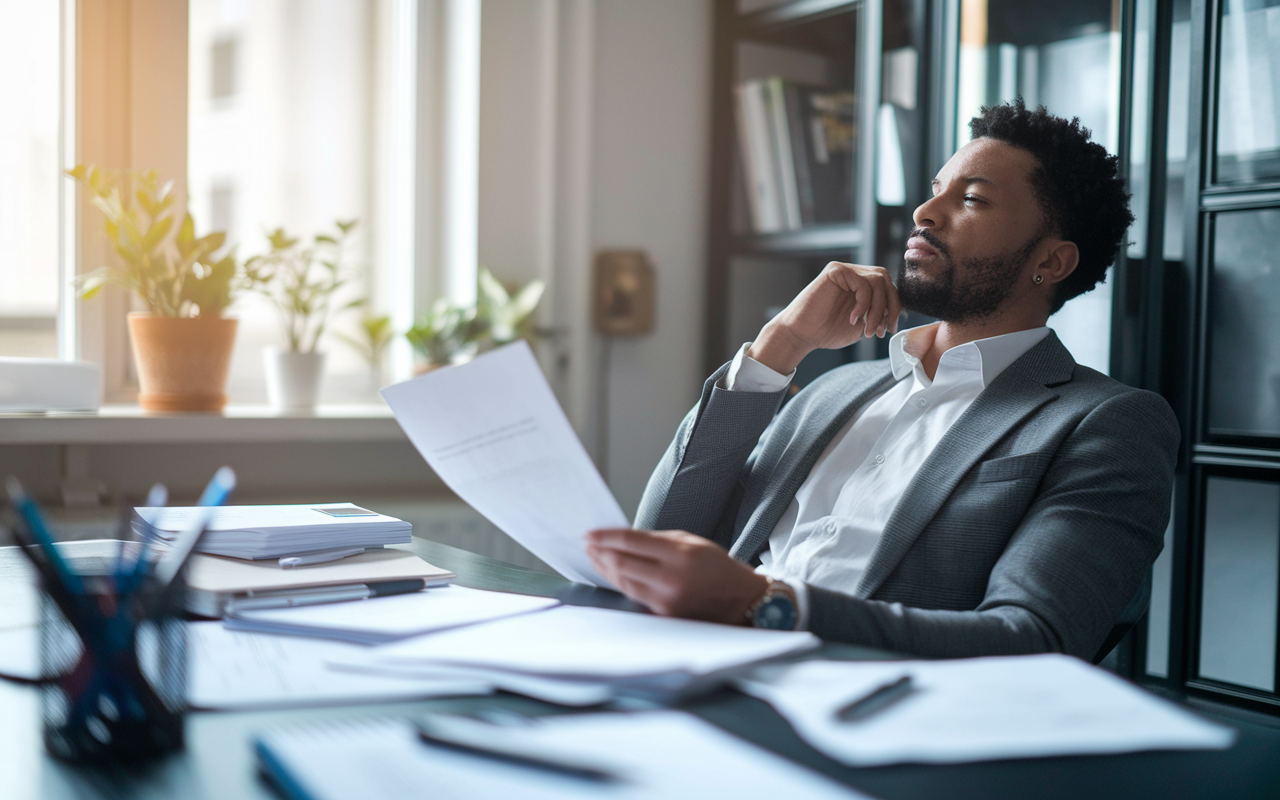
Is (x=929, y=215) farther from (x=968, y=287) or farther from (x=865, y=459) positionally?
(x=865, y=459)

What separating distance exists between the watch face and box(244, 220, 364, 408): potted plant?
1.57m

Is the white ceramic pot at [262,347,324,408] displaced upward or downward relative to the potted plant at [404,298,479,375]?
downward

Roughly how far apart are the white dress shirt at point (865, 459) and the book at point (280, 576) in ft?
1.71

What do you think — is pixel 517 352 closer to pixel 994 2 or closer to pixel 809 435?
pixel 809 435

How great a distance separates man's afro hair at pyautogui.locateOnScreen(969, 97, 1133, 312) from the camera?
1.49 m

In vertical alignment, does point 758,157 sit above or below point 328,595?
above

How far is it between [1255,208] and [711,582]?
1.26m

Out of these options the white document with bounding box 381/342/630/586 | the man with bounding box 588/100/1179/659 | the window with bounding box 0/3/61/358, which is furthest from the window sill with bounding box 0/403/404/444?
the white document with bounding box 381/342/630/586

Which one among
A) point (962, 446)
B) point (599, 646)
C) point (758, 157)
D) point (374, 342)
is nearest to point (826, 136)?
point (758, 157)

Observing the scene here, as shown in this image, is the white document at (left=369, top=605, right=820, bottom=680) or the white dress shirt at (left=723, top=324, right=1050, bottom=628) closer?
the white document at (left=369, top=605, right=820, bottom=680)

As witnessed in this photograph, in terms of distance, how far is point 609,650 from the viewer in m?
0.69

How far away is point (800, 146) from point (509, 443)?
181 cm

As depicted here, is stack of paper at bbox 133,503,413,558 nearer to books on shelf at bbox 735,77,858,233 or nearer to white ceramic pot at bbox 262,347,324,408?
white ceramic pot at bbox 262,347,324,408

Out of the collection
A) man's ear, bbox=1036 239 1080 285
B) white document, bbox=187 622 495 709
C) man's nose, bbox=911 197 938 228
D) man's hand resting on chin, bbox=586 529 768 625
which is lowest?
white document, bbox=187 622 495 709
